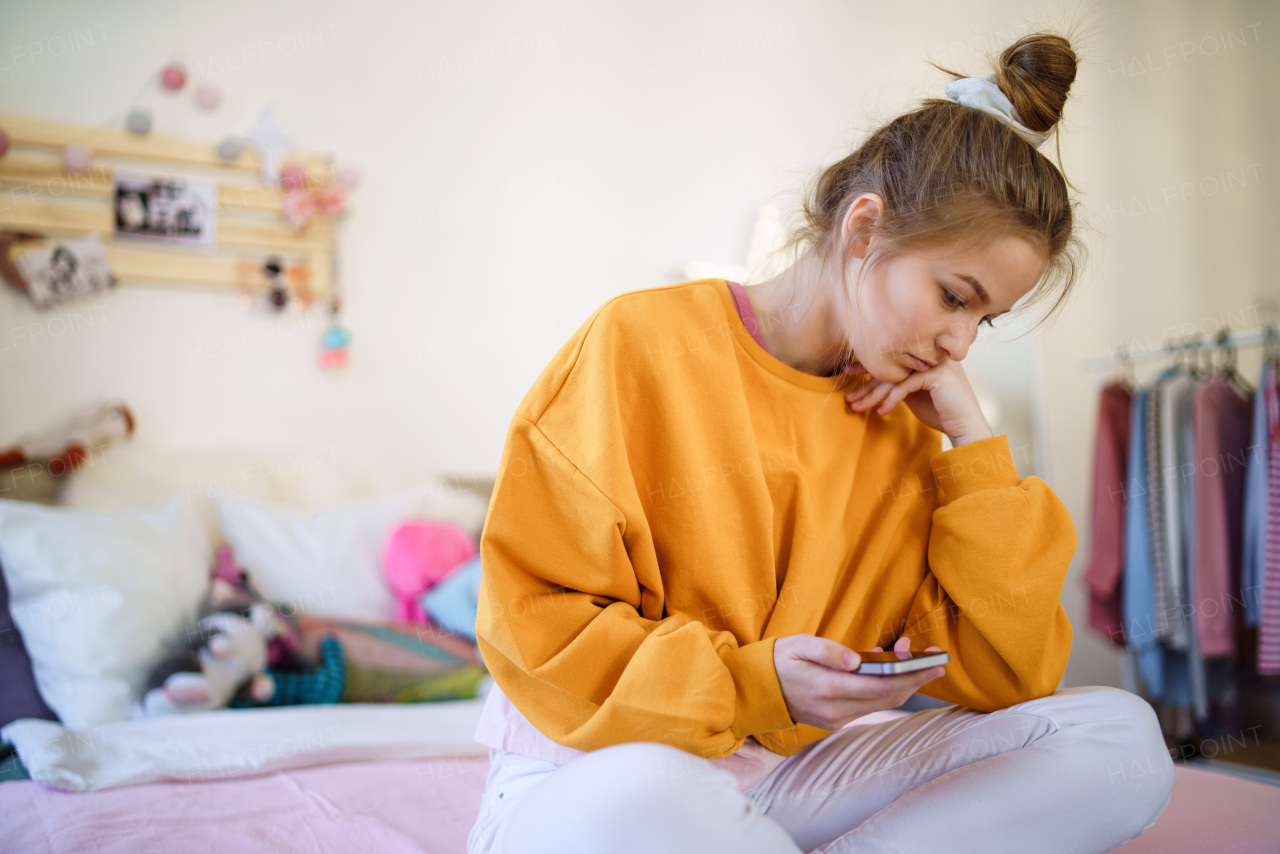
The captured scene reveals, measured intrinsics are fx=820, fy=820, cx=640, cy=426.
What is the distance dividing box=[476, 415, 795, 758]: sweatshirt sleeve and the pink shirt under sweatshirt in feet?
0.14

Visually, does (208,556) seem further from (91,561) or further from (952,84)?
(952,84)

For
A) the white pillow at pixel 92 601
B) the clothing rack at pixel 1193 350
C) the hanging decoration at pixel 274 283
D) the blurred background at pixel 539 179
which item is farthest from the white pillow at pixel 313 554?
the clothing rack at pixel 1193 350

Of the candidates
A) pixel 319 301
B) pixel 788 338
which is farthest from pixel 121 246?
pixel 788 338

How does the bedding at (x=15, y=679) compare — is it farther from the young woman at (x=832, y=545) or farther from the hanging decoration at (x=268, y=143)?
the hanging decoration at (x=268, y=143)

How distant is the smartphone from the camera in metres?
0.61

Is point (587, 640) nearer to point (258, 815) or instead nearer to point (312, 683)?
point (258, 815)

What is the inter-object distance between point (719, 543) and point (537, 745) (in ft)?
0.81

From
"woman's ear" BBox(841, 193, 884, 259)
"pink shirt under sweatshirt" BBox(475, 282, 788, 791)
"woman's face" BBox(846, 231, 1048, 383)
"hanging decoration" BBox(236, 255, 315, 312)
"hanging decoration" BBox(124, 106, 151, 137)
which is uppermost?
"hanging decoration" BBox(124, 106, 151, 137)

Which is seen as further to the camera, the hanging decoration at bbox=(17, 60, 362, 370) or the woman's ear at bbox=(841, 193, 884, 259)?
the hanging decoration at bbox=(17, 60, 362, 370)

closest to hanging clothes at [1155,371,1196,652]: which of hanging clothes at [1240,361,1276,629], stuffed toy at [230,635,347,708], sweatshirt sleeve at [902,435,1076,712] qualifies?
hanging clothes at [1240,361,1276,629]

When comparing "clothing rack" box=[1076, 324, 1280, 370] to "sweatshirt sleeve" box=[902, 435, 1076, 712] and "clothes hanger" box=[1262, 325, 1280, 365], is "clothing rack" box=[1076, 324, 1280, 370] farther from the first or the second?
"sweatshirt sleeve" box=[902, 435, 1076, 712]

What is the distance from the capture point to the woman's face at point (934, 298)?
30.7 inches

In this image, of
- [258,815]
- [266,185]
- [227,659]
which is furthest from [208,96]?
[258,815]

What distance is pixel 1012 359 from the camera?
2666mm
